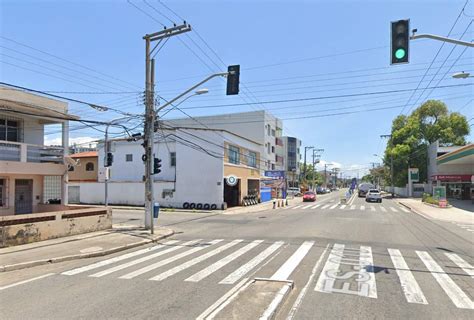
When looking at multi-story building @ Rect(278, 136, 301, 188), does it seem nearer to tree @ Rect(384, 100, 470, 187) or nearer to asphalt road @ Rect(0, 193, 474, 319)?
tree @ Rect(384, 100, 470, 187)

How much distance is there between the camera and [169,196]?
37875 mm

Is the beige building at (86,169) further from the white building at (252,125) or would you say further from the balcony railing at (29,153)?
the balcony railing at (29,153)

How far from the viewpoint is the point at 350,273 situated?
948cm

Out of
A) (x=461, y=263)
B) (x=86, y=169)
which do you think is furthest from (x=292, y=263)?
(x=86, y=169)

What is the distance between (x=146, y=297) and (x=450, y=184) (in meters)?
60.6

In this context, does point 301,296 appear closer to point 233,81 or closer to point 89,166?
point 233,81

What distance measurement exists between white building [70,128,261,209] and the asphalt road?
21.2m

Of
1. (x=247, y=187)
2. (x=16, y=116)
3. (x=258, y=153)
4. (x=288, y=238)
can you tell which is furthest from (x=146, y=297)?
(x=258, y=153)

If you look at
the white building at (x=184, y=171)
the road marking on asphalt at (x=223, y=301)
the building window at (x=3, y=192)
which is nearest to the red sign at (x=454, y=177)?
the white building at (x=184, y=171)

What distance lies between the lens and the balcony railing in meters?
17.8

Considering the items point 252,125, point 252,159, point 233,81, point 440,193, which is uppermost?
point 252,125

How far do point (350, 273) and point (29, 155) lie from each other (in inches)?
653

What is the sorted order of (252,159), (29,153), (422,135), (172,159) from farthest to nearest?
1. (422,135)
2. (252,159)
3. (172,159)
4. (29,153)

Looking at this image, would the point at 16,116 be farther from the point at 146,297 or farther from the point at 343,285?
the point at 343,285
